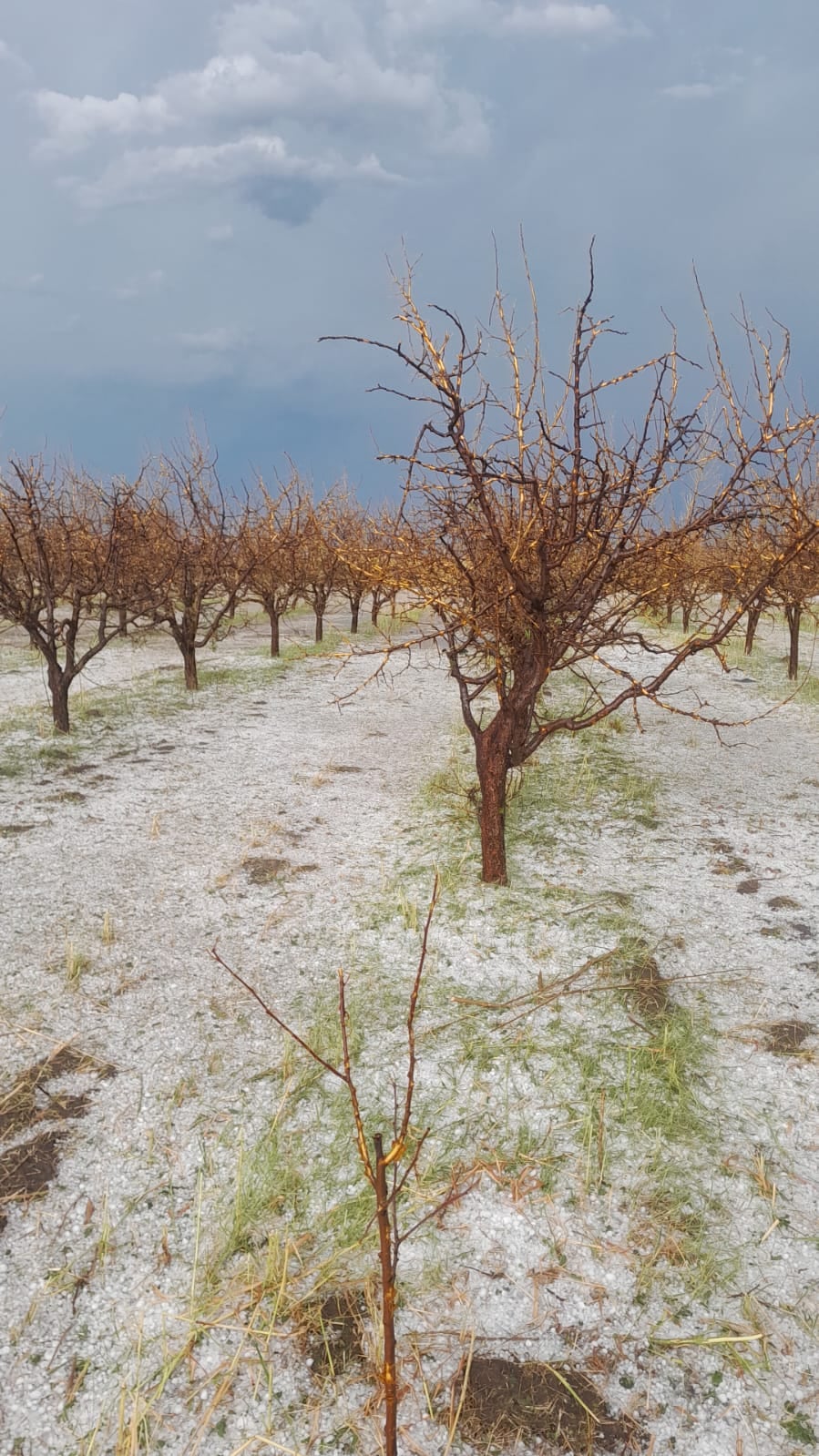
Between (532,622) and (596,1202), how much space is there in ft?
9.85

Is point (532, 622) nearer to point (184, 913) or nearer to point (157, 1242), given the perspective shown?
point (184, 913)

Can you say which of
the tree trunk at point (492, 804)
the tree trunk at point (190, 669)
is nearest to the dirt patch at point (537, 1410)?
the tree trunk at point (492, 804)

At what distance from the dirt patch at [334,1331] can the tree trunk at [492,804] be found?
3290 mm

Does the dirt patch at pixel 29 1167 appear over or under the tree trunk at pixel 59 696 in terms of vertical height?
under

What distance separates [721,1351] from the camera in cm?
255

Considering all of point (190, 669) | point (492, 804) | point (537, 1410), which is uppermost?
point (190, 669)

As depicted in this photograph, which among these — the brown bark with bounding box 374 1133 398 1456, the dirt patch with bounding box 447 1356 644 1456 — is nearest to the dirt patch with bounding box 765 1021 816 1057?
the dirt patch with bounding box 447 1356 644 1456

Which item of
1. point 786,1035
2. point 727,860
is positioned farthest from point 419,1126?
point 727,860

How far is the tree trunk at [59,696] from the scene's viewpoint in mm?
9500

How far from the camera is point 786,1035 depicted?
414 cm

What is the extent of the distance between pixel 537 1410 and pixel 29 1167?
82.7 inches

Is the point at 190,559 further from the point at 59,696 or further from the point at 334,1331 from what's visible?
the point at 334,1331

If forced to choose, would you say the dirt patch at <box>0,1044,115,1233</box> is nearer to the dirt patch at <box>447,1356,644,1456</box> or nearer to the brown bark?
the dirt patch at <box>447,1356,644,1456</box>

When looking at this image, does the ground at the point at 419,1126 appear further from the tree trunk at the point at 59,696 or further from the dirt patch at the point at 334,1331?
the tree trunk at the point at 59,696
